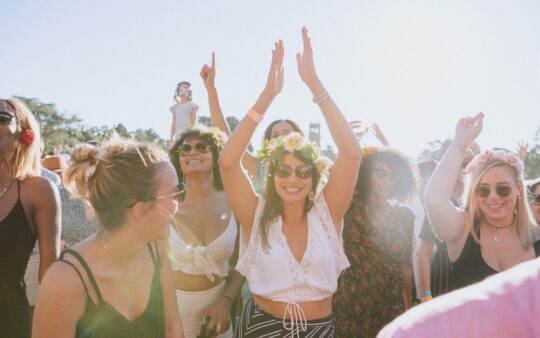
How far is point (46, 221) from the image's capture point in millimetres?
2156

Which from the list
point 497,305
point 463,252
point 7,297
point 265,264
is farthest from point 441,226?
point 7,297

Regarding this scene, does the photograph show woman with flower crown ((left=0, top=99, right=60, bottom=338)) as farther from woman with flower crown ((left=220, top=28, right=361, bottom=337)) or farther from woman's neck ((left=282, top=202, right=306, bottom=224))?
woman's neck ((left=282, top=202, right=306, bottom=224))

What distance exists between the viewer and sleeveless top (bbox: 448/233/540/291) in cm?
239

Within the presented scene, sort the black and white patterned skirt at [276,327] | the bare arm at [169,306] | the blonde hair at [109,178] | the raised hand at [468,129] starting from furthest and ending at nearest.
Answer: the raised hand at [468,129] → the black and white patterned skirt at [276,327] → the bare arm at [169,306] → the blonde hair at [109,178]

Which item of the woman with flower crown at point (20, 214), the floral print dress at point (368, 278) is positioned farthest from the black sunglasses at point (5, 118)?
the floral print dress at point (368, 278)

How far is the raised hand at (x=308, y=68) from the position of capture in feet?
8.28

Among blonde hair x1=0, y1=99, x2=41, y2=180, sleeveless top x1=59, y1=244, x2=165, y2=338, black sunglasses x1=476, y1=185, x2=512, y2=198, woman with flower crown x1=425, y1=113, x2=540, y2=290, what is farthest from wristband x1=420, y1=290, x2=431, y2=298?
blonde hair x1=0, y1=99, x2=41, y2=180

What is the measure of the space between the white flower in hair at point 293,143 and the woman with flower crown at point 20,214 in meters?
1.38

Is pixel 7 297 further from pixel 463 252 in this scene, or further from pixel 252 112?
pixel 463 252

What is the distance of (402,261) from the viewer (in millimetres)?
3123

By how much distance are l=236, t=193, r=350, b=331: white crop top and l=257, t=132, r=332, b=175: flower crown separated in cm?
29

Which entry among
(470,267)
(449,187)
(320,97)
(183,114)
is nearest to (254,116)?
(320,97)

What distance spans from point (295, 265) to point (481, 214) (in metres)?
1.28

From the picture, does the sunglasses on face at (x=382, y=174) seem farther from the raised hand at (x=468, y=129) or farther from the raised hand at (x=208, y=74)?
the raised hand at (x=208, y=74)
